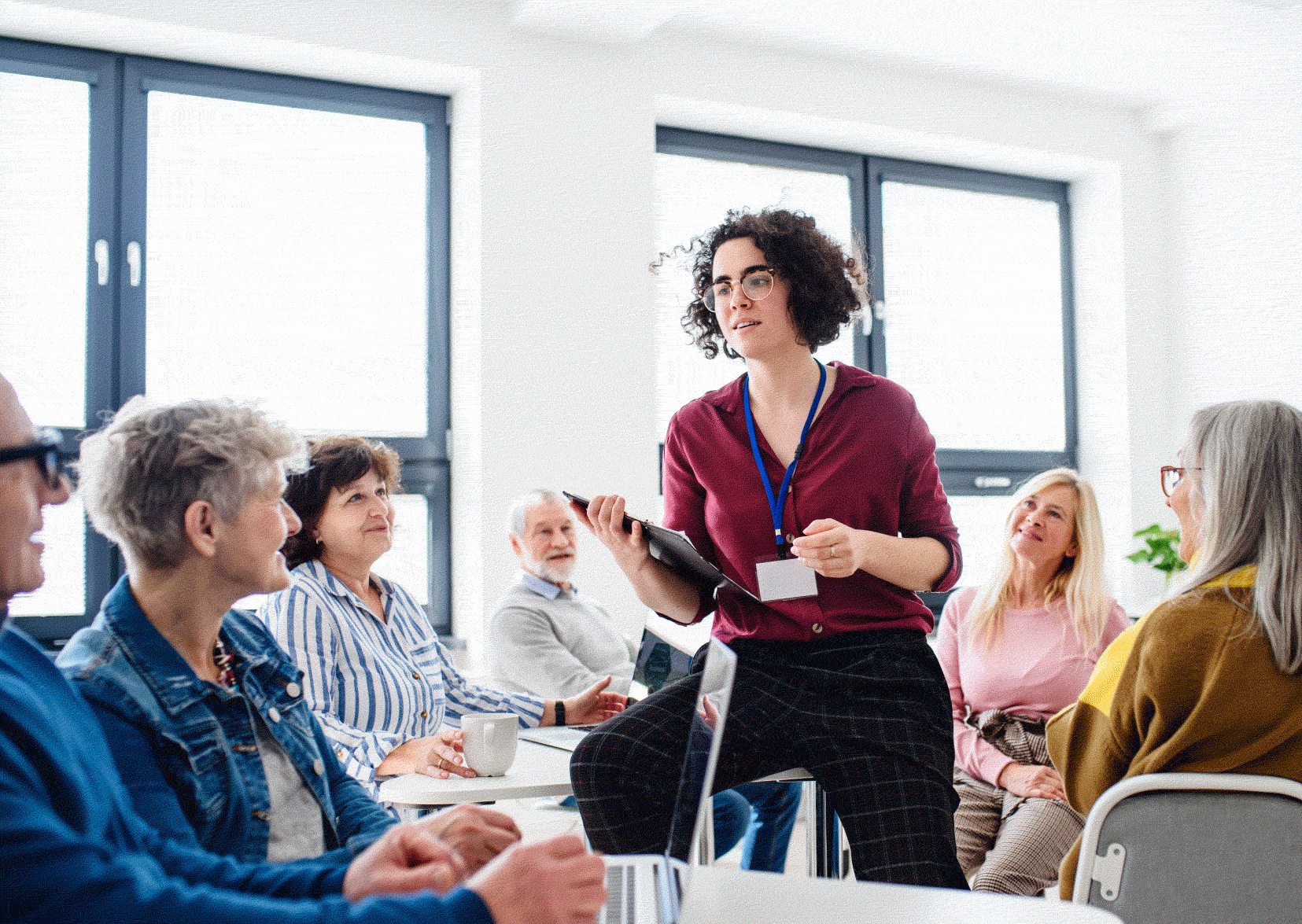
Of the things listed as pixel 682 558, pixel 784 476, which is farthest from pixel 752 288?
pixel 682 558

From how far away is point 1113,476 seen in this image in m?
5.03

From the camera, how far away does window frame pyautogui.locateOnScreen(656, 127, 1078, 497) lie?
181 inches

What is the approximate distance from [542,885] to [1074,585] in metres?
2.24

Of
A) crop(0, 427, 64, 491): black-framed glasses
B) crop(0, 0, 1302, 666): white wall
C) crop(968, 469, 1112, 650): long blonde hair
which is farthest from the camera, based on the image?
crop(0, 0, 1302, 666): white wall

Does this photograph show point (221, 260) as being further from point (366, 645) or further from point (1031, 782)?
point (1031, 782)

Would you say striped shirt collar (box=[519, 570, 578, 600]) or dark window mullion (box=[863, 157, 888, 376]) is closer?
striped shirt collar (box=[519, 570, 578, 600])

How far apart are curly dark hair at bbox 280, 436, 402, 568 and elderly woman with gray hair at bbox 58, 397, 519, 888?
0.82 metres

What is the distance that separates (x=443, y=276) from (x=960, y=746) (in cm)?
253

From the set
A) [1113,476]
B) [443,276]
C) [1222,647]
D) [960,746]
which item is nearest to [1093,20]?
[1113,476]

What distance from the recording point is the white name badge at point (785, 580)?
6.00 ft

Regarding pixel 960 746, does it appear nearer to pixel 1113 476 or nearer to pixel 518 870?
pixel 518 870

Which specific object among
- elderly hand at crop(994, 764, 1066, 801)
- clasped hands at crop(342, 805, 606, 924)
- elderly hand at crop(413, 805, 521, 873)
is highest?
clasped hands at crop(342, 805, 606, 924)

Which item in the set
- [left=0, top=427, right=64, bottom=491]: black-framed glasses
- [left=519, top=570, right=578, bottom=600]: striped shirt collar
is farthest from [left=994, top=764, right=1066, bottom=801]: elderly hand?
[left=0, top=427, right=64, bottom=491]: black-framed glasses

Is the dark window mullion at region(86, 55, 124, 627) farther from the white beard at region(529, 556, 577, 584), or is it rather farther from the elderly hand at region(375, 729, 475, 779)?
the elderly hand at region(375, 729, 475, 779)
